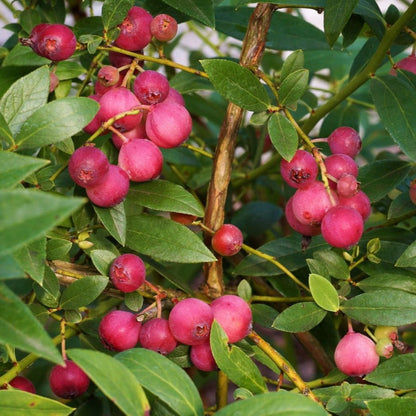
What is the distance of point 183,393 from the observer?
0.47 meters

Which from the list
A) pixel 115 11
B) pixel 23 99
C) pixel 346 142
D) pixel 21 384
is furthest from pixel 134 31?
pixel 21 384

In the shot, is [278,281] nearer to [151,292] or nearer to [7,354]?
[151,292]

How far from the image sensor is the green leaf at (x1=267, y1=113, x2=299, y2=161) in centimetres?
61

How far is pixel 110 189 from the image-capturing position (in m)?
0.59

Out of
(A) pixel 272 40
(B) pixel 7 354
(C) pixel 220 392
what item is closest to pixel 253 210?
(A) pixel 272 40

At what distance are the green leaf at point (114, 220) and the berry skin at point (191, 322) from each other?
8cm

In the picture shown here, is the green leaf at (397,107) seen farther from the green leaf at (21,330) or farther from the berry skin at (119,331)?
the green leaf at (21,330)

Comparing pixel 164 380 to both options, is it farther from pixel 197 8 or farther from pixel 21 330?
pixel 197 8

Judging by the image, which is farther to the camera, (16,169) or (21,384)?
(21,384)

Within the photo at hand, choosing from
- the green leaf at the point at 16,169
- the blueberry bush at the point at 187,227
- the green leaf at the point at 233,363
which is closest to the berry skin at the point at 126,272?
the blueberry bush at the point at 187,227

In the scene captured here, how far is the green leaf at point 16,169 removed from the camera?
40cm

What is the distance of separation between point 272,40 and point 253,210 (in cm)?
26

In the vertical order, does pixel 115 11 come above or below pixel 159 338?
above

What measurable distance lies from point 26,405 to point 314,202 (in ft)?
0.97
